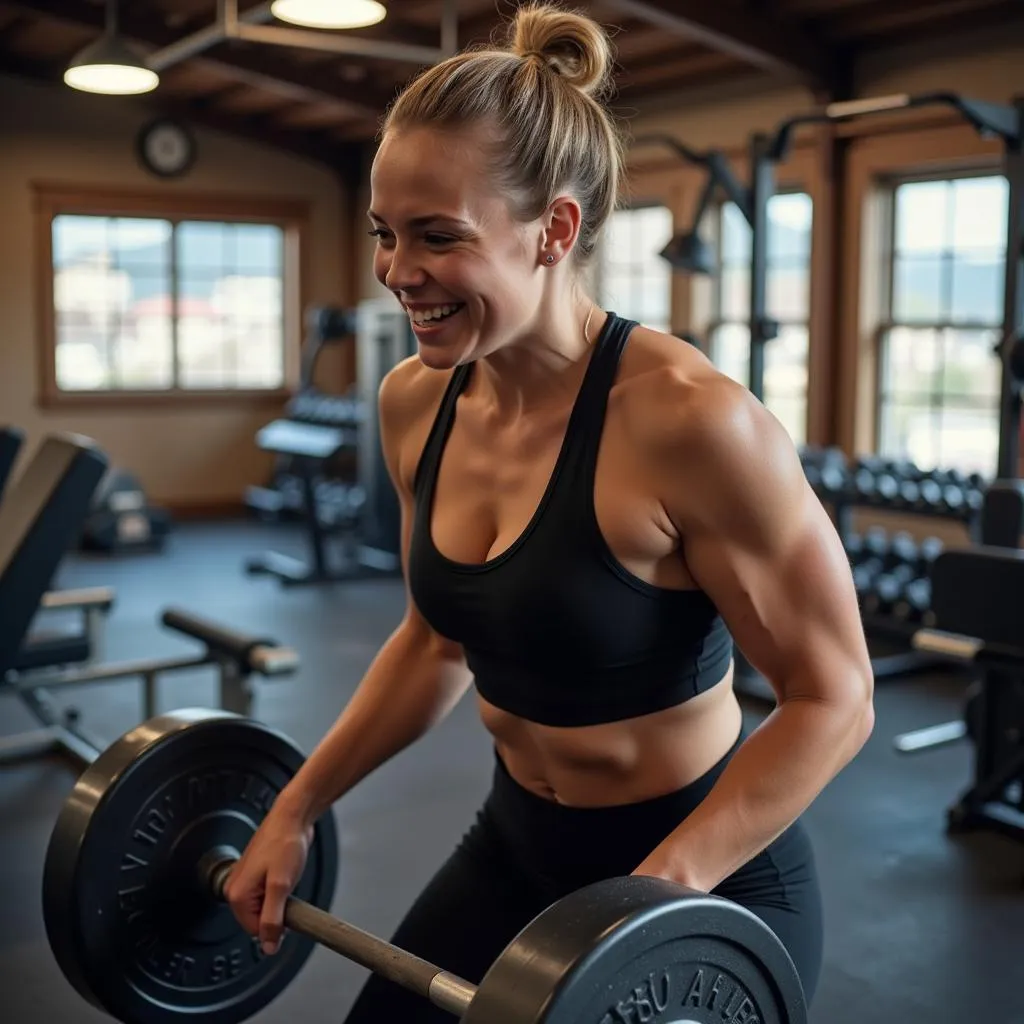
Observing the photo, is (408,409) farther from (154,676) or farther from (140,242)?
(140,242)

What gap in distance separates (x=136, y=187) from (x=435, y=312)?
682 cm

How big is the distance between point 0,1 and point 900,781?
17.2ft

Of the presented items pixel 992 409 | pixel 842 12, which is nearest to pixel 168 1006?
pixel 992 409

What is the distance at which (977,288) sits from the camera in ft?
15.3

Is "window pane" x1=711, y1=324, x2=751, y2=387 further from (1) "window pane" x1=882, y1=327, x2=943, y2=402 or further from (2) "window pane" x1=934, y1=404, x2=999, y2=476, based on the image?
(2) "window pane" x1=934, y1=404, x2=999, y2=476

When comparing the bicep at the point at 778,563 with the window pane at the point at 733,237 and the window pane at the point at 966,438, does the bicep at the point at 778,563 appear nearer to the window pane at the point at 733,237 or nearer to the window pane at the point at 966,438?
the window pane at the point at 966,438

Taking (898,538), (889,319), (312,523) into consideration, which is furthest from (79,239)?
(898,538)

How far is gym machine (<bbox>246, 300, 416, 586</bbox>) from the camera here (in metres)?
5.70

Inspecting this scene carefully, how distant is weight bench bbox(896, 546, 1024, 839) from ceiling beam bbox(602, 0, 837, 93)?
2730mm

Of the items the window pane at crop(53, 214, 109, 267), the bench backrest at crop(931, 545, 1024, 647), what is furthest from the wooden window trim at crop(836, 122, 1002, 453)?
the window pane at crop(53, 214, 109, 267)

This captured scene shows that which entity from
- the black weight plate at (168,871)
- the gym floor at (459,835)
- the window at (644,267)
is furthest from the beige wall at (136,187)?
the black weight plate at (168,871)

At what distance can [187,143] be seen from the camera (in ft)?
24.4

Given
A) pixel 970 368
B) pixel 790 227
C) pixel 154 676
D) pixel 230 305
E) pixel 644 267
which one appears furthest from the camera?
pixel 230 305

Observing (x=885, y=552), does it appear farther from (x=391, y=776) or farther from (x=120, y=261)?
(x=120, y=261)
